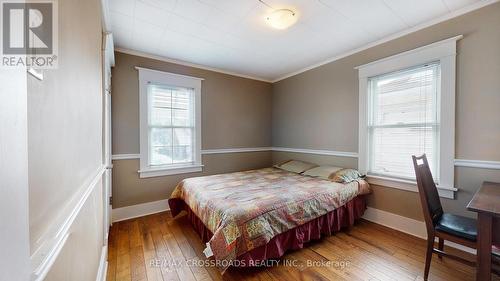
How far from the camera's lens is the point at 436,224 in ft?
5.56

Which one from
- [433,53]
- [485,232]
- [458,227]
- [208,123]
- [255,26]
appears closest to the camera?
[485,232]

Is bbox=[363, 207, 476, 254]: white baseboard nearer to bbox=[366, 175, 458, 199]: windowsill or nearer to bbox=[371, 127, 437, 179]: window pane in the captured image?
bbox=[366, 175, 458, 199]: windowsill

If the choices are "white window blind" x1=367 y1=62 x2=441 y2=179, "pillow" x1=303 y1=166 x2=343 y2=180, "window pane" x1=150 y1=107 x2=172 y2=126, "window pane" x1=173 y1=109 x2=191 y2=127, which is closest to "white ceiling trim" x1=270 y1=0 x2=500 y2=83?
"white window blind" x1=367 y1=62 x2=441 y2=179

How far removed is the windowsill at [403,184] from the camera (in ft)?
7.04

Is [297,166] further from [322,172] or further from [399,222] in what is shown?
[399,222]

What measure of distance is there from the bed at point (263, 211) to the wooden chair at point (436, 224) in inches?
33.5

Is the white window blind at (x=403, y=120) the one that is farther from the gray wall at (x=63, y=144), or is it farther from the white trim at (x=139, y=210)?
the white trim at (x=139, y=210)

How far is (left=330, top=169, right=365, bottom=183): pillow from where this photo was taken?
265cm

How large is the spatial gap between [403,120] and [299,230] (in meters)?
1.92

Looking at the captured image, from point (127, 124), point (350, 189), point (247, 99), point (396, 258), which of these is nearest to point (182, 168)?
point (127, 124)

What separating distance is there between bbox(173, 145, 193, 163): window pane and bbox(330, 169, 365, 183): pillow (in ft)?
7.83

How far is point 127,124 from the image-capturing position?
2.98 m

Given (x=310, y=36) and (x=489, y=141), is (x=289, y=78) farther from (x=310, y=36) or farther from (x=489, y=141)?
(x=489, y=141)
